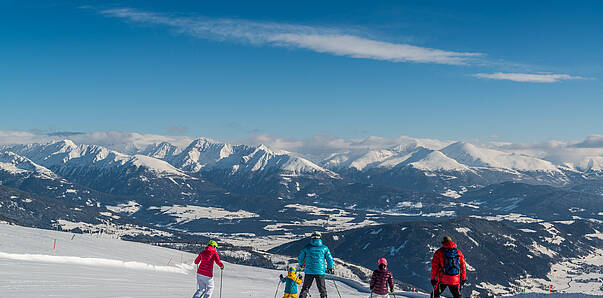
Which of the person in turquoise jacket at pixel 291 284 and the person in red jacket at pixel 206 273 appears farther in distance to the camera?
the person in turquoise jacket at pixel 291 284

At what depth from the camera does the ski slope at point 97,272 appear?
25.8 metres

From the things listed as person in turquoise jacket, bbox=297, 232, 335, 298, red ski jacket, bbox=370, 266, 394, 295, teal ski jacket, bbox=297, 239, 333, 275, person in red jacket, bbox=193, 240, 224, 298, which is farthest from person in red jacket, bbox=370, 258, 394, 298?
person in red jacket, bbox=193, 240, 224, 298

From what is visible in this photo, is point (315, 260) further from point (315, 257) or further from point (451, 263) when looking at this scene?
point (451, 263)

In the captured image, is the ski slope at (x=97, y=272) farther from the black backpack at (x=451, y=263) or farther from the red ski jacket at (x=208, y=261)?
the black backpack at (x=451, y=263)

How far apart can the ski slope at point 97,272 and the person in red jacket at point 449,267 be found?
→ 1682cm

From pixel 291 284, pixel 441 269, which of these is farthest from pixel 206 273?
pixel 441 269

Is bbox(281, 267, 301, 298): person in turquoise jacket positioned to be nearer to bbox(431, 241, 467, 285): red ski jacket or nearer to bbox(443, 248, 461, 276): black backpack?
bbox(431, 241, 467, 285): red ski jacket

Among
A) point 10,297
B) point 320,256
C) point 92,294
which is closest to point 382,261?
point 320,256

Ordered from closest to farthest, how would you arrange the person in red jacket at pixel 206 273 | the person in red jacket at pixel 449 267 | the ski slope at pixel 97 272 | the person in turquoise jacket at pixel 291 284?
the person in red jacket at pixel 449 267 → the person in red jacket at pixel 206 273 → the person in turquoise jacket at pixel 291 284 → the ski slope at pixel 97 272

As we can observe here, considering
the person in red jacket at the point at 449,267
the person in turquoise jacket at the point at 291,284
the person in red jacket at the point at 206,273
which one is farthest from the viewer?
the person in turquoise jacket at the point at 291,284

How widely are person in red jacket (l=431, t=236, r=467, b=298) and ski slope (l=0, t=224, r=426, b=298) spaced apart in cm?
1682

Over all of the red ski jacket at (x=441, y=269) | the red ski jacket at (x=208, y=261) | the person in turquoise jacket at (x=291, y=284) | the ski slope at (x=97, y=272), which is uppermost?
the red ski jacket at (x=441, y=269)

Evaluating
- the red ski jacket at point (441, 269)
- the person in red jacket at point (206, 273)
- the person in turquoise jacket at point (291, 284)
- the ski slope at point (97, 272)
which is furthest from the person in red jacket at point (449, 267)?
the ski slope at point (97, 272)

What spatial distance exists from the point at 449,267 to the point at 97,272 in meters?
28.1
